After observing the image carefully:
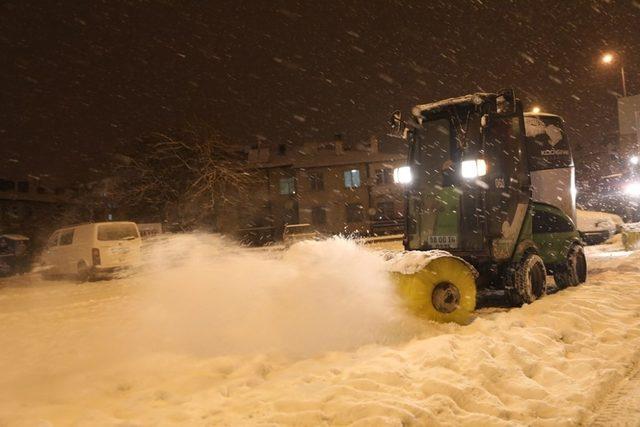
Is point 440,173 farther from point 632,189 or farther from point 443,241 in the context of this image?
point 632,189

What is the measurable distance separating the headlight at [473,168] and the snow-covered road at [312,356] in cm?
189

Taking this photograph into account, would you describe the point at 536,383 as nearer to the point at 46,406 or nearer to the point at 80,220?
the point at 46,406

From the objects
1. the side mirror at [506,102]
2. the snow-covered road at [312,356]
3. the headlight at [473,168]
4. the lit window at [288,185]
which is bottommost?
the snow-covered road at [312,356]

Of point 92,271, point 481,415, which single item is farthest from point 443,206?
point 92,271

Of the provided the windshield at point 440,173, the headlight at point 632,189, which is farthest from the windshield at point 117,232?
the headlight at point 632,189

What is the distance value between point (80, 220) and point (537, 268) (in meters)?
39.0

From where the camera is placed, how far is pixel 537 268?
8445mm

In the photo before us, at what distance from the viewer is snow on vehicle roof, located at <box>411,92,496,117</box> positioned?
7927 millimetres

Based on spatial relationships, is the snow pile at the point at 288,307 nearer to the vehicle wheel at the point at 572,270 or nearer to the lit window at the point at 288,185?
the vehicle wheel at the point at 572,270

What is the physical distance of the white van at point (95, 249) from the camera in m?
15.8

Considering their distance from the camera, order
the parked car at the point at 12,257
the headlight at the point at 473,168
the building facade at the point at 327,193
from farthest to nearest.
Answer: the building facade at the point at 327,193, the parked car at the point at 12,257, the headlight at the point at 473,168

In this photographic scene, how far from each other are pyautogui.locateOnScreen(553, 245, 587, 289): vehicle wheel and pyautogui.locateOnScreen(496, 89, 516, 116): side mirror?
335cm

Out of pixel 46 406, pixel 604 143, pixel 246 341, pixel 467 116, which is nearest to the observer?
pixel 46 406

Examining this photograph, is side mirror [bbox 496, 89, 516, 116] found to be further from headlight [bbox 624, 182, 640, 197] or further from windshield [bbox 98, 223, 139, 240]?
headlight [bbox 624, 182, 640, 197]
